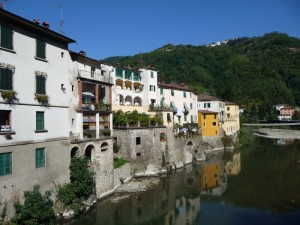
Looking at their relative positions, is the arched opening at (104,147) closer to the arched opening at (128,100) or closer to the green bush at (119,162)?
the green bush at (119,162)

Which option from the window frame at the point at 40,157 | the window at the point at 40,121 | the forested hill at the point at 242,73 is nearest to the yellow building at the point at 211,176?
the window frame at the point at 40,157

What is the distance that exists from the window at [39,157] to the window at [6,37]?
26.4ft

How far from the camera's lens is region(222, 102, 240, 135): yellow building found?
71.6m

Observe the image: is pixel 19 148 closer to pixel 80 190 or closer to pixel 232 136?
pixel 80 190

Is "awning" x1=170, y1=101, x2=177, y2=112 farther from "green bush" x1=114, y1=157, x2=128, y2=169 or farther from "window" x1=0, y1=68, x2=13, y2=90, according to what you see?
"window" x1=0, y1=68, x2=13, y2=90

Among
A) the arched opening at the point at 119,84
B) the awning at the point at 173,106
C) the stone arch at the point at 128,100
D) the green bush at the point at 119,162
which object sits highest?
the arched opening at the point at 119,84

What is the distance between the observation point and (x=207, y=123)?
63.1 metres

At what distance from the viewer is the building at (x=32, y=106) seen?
19109mm

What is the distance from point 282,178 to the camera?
39750 mm

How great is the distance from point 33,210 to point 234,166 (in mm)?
37384

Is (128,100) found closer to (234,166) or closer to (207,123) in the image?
(234,166)

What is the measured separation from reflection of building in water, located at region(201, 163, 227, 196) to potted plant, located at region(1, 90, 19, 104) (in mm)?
25006

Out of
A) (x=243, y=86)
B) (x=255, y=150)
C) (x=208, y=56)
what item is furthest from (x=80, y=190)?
(x=208, y=56)

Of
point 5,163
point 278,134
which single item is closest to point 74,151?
point 5,163
